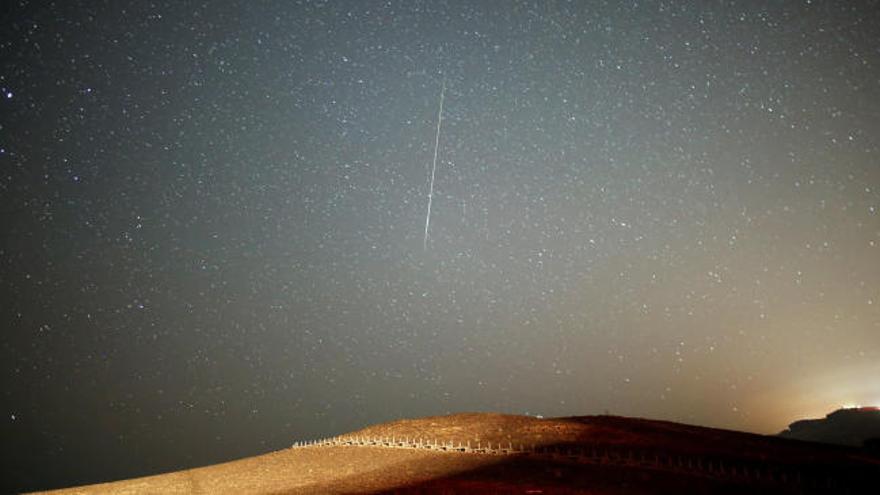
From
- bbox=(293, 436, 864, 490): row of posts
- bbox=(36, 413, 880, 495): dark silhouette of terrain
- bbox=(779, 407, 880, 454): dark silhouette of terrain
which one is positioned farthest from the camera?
bbox=(779, 407, 880, 454): dark silhouette of terrain

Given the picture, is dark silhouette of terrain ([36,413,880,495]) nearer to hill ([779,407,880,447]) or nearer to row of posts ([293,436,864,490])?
row of posts ([293,436,864,490])

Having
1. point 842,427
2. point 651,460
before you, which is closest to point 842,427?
point 842,427

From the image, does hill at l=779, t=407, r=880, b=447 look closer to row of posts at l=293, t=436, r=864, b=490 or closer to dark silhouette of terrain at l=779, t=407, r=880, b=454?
dark silhouette of terrain at l=779, t=407, r=880, b=454

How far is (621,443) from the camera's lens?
30.7 m

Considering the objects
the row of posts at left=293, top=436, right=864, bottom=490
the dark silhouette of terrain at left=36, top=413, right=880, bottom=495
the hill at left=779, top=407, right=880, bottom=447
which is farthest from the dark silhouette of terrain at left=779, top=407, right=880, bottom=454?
the row of posts at left=293, top=436, right=864, bottom=490

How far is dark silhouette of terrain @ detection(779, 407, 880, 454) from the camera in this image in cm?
13462

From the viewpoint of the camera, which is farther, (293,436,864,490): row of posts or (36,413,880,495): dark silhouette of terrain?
(293,436,864,490): row of posts

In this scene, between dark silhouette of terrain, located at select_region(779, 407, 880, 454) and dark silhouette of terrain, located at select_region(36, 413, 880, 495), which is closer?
dark silhouette of terrain, located at select_region(36, 413, 880, 495)

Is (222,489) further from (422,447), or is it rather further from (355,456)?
(422,447)

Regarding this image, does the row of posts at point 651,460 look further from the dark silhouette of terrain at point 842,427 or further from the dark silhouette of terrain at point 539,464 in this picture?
the dark silhouette of terrain at point 842,427

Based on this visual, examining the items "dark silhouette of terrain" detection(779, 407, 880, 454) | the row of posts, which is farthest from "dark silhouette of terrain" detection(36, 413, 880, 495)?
"dark silhouette of terrain" detection(779, 407, 880, 454)

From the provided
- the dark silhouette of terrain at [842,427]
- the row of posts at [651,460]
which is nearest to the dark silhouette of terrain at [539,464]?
Result: the row of posts at [651,460]

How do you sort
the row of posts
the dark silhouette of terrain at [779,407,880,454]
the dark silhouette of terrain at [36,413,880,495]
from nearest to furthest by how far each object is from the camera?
the dark silhouette of terrain at [36,413,880,495] → the row of posts → the dark silhouette of terrain at [779,407,880,454]

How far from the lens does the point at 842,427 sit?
144 m
